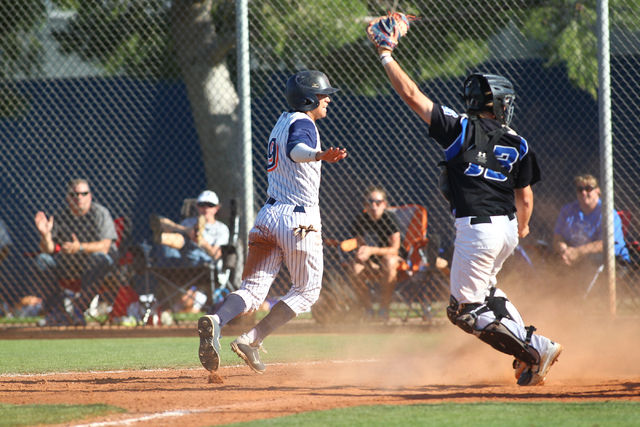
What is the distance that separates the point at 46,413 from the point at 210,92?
6.86 meters

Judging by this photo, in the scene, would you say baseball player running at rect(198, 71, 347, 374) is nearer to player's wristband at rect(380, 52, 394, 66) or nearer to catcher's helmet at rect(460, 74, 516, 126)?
player's wristband at rect(380, 52, 394, 66)

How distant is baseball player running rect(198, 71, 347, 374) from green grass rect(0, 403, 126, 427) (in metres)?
0.93

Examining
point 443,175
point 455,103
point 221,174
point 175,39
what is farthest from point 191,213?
point 443,175

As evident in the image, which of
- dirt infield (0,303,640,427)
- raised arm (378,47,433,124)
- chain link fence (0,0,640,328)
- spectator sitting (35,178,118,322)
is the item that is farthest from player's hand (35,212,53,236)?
raised arm (378,47,433,124)

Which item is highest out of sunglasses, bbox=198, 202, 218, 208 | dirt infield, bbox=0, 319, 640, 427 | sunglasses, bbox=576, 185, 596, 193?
dirt infield, bbox=0, 319, 640, 427

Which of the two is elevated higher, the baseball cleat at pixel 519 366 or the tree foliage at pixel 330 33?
the tree foliage at pixel 330 33

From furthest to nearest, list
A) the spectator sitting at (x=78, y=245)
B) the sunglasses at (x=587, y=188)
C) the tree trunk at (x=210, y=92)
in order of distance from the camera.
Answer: the tree trunk at (x=210, y=92), the spectator sitting at (x=78, y=245), the sunglasses at (x=587, y=188)

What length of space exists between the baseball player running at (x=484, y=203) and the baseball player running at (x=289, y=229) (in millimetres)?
656

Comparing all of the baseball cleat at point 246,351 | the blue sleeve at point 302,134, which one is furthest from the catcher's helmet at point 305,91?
the baseball cleat at point 246,351

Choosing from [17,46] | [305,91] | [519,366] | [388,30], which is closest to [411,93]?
[388,30]

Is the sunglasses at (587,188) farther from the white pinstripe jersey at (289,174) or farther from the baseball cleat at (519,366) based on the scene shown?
the white pinstripe jersey at (289,174)

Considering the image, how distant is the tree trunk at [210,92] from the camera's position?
31.3ft

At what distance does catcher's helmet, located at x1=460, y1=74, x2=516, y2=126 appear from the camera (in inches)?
160

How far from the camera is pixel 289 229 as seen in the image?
→ 4.27m
